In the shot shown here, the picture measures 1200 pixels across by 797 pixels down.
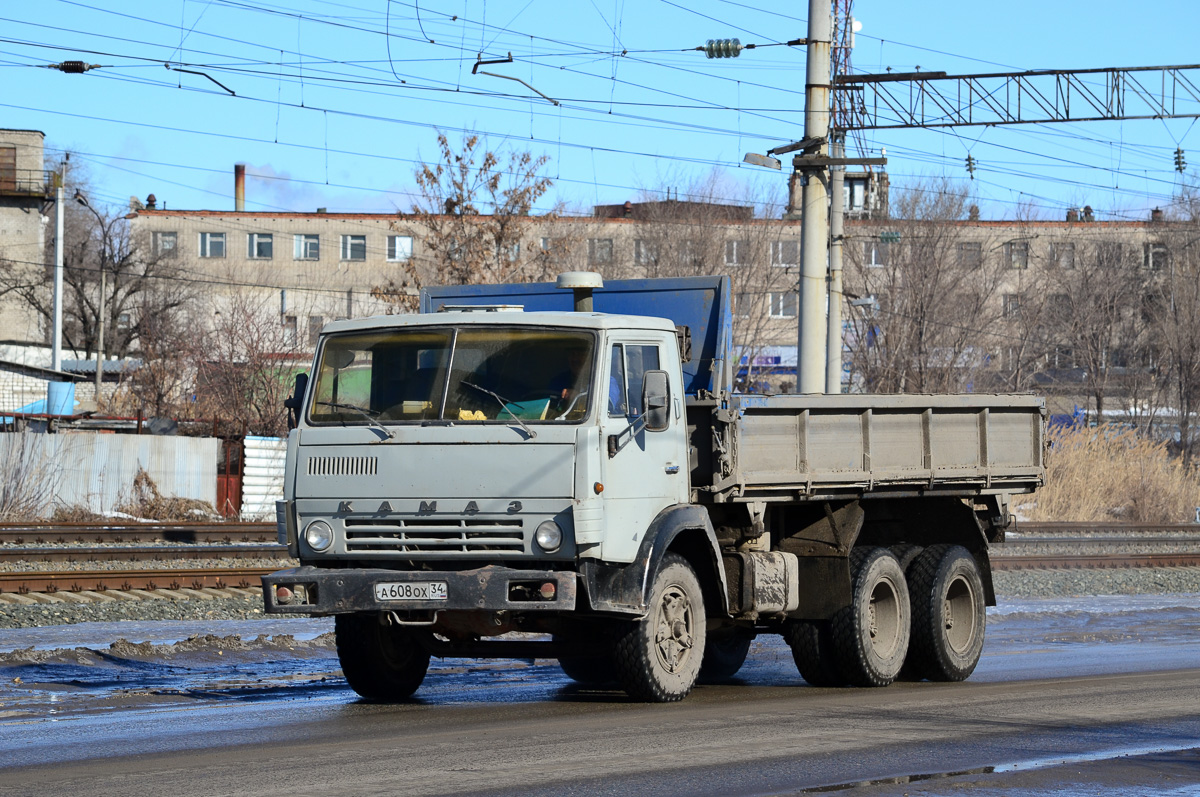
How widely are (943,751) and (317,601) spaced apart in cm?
383

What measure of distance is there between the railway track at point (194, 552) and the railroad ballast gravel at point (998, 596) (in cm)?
90

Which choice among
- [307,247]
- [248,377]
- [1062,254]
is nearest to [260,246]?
[307,247]

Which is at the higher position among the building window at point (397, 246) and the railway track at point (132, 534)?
the building window at point (397, 246)

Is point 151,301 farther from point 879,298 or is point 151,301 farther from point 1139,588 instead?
point 1139,588

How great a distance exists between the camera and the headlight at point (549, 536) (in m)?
8.99

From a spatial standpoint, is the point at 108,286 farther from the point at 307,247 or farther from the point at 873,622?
the point at 873,622

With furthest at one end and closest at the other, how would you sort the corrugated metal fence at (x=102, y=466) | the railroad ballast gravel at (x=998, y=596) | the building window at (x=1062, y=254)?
1. the building window at (x=1062, y=254)
2. the corrugated metal fence at (x=102, y=466)
3. the railroad ballast gravel at (x=998, y=596)

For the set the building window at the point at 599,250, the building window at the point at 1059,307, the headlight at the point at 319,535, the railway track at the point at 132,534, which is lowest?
the railway track at the point at 132,534

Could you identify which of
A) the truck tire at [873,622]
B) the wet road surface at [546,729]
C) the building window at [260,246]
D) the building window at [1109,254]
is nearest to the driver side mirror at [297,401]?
the wet road surface at [546,729]

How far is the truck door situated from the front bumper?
48cm

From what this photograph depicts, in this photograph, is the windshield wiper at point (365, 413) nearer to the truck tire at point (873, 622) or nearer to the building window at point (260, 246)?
the truck tire at point (873, 622)

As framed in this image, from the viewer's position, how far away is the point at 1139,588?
2277cm

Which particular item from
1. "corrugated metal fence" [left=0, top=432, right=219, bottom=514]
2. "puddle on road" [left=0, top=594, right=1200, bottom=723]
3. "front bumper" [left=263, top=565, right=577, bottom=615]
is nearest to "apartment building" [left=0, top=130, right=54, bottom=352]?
"corrugated metal fence" [left=0, top=432, right=219, bottom=514]

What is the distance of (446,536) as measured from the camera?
30.0 feet
